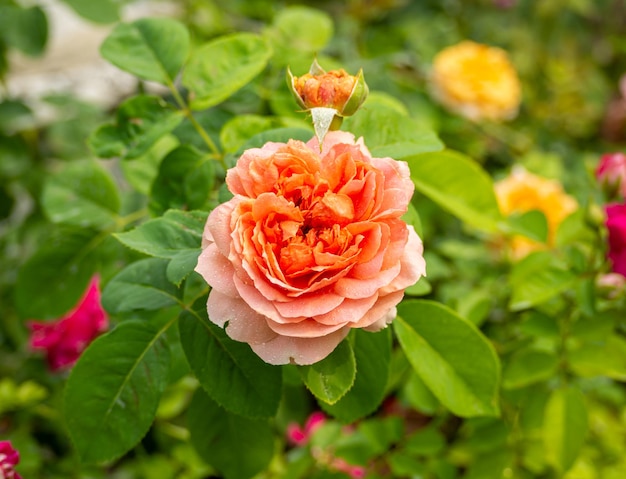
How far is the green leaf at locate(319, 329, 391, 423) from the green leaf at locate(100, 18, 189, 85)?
1.22 feet

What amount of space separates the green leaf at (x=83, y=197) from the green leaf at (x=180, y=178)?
0.65 ft

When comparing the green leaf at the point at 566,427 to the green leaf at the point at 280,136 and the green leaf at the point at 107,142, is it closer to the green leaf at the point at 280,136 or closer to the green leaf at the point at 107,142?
the green leaf at the point at 280,136

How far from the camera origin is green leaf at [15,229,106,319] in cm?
84

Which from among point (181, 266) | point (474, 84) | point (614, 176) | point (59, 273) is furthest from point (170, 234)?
point (474, 84)

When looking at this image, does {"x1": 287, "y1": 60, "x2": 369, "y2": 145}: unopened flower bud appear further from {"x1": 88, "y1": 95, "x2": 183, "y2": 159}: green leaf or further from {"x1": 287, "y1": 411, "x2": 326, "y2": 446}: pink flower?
{"x1": 287, "y1": 411, "x2": 326, "y2": 446}: pink flower

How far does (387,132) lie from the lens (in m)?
0.64

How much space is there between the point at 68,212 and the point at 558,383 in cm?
70

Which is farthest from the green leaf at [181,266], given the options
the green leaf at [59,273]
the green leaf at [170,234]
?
the green leaf at [59,273]

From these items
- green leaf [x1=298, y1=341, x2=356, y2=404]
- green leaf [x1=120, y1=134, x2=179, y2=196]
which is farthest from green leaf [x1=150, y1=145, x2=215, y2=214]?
green leaf [x1=298, y1=341, x2=356, y2=404]

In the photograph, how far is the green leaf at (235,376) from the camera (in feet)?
1.81

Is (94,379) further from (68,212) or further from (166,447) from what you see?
(166,447)

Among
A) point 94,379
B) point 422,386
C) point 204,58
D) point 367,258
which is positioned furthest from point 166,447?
point 367,258

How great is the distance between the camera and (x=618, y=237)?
73 cm

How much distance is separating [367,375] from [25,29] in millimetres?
954
